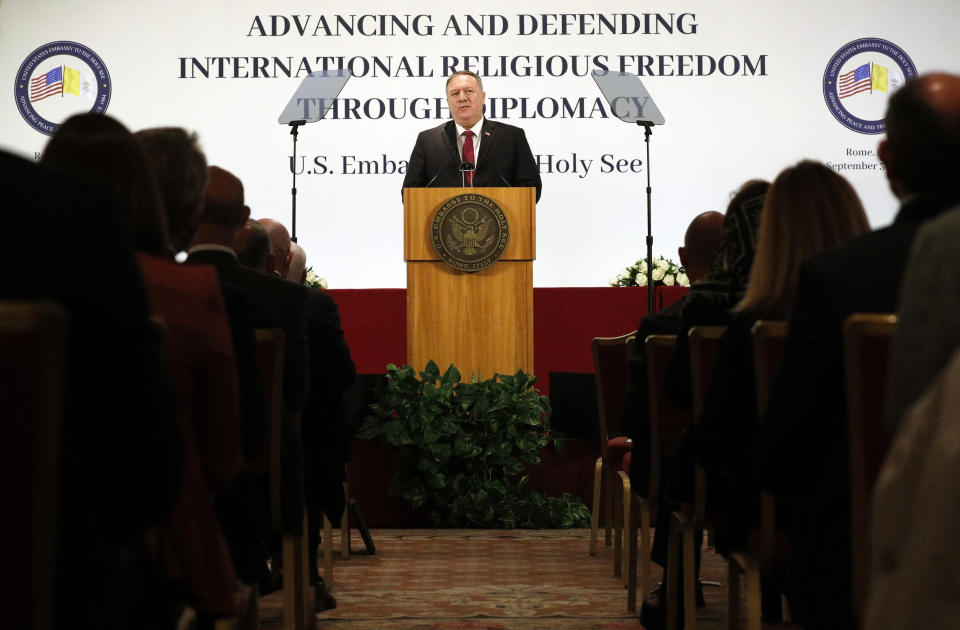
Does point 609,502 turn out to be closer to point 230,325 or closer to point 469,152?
point 469,152

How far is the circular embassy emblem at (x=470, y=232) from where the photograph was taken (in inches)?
181

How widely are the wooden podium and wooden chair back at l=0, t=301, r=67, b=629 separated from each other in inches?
142

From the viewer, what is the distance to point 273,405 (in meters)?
2.29

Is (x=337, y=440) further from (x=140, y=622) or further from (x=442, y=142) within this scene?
(x=442, y=142)

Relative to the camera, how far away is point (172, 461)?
120 cm

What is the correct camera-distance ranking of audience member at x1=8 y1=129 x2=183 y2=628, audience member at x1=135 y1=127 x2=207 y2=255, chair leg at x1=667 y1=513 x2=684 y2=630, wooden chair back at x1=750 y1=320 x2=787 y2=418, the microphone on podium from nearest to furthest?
1. audience member at x1=8 y1=129 x2=183 y2=628
2. audience member at x1=135 y1=127 x2=207 y2=255
3. wooden chair back at x1=750 y1=320 x2=787 y2=418
4. chair leg at x1=667 y1=513 x2=684 y2=630
5. the microphone on podium

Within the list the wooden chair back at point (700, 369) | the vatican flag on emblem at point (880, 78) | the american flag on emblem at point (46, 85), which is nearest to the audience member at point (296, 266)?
the wooden chair back at point (700, 369)

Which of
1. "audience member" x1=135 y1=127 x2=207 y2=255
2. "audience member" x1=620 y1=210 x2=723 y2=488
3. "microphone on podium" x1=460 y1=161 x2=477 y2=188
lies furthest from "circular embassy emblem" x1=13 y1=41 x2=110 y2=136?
"audience member" x1=135 y1=127 x2=207 y2=255

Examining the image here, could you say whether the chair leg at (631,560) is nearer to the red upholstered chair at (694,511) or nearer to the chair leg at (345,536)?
the red upholstered chair at (694,511)

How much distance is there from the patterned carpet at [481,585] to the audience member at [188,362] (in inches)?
59.2

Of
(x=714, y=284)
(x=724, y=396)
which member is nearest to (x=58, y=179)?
(x=724, y=396)

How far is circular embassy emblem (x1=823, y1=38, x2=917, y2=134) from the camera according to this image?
7555 millimetres

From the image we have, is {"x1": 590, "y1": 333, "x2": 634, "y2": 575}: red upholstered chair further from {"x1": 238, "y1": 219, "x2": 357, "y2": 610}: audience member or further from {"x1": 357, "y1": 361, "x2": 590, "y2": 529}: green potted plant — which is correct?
{"x1": 238, "y1": 219, "x2": 357, "y2": 610}: audience member

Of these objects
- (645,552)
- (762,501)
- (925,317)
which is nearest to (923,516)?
(925,317)
